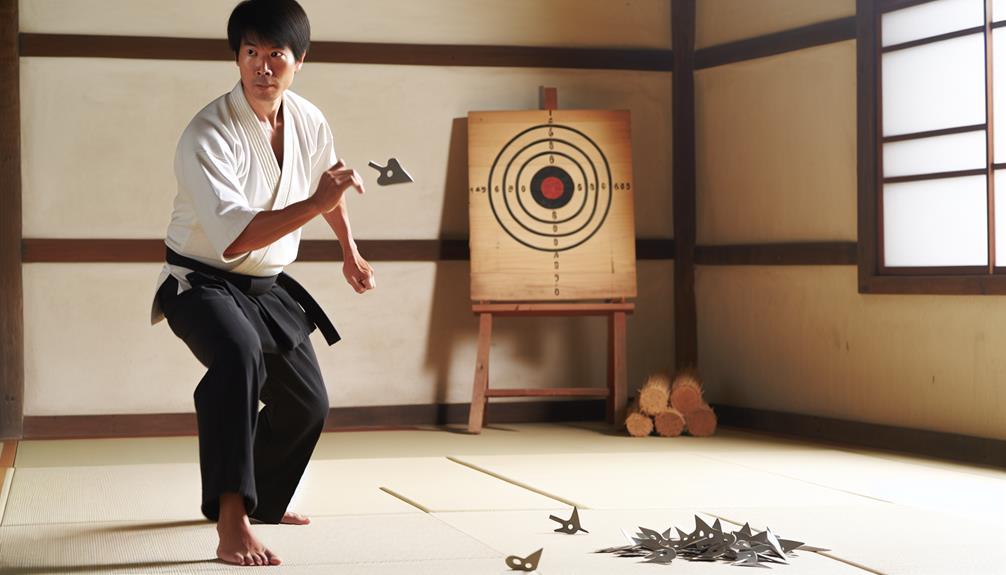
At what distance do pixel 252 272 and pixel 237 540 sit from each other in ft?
2.13

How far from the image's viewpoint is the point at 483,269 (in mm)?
5383

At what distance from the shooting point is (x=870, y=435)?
4.86 meters

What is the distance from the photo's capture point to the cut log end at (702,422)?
204 inches

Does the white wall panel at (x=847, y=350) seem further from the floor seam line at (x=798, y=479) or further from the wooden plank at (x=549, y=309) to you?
the floor seam line at (x=798, y=479)

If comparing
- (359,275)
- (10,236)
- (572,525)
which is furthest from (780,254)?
(10,236)

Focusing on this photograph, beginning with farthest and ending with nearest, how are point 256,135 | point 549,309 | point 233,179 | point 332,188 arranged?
point 549,309
point 256,135
point 233,179
point 332,188

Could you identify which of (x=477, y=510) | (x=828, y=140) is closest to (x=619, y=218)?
(x=828, y=140)

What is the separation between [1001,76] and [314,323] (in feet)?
8.88

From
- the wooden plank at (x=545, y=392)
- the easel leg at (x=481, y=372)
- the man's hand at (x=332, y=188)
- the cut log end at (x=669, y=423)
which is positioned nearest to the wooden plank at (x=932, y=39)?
the cut log end at (x=669, y=423)

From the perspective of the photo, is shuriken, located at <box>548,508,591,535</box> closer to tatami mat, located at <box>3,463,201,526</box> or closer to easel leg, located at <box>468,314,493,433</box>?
tatami mat, located at <box>3,463,201,526</box>

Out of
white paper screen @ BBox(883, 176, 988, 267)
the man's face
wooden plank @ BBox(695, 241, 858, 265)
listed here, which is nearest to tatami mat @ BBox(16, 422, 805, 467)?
wooden plank @ BBox(695, 241, 858, 265)

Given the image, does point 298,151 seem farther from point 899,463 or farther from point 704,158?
point 704,158

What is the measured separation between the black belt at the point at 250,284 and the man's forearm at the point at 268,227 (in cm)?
24

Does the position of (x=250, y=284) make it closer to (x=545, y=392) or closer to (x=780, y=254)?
(x=545, y=392)
